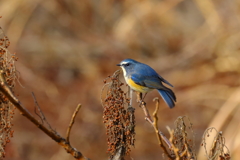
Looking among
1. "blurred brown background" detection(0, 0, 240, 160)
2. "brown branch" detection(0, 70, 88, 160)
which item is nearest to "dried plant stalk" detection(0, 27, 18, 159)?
"brown branch" detection(0, 70, 88, 160)

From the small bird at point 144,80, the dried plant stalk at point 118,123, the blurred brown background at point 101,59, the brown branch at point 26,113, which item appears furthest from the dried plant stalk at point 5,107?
the blurred brown background at point 101,59

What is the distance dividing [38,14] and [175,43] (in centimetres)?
270

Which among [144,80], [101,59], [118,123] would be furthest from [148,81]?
[101,59]

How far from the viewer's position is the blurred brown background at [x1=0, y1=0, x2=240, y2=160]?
6.14m

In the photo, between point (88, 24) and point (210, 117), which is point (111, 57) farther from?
point (210, 117)

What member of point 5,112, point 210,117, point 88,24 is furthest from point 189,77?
point 5,112

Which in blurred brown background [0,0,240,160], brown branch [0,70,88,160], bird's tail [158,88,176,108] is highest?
blurred brown background [0,0,240,160]

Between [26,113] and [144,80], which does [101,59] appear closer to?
[144,80]

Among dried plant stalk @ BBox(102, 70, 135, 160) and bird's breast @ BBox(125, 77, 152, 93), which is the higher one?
bird's breast @ BBox(125, 77, 152, 93)

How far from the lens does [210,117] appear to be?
6.54m

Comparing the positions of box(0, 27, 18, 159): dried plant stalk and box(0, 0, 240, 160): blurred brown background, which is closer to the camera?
box(0, 27, 18, 159): dried plant stalk

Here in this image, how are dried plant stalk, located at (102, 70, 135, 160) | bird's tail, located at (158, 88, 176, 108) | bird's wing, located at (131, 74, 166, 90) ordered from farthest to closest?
bird's wing, located at (131, 74, 166, 90) → bird's tail, located at (158, 88, 176, 108) → dried plant stalk, located at (102, 70, 135, 160)

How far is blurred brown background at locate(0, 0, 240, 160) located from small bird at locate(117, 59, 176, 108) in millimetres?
2745

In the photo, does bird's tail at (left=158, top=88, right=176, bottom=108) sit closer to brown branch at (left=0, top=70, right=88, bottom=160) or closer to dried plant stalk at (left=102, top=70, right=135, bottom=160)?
dried plant stalk at (left=102, top=70, right=135, bottom=160)
